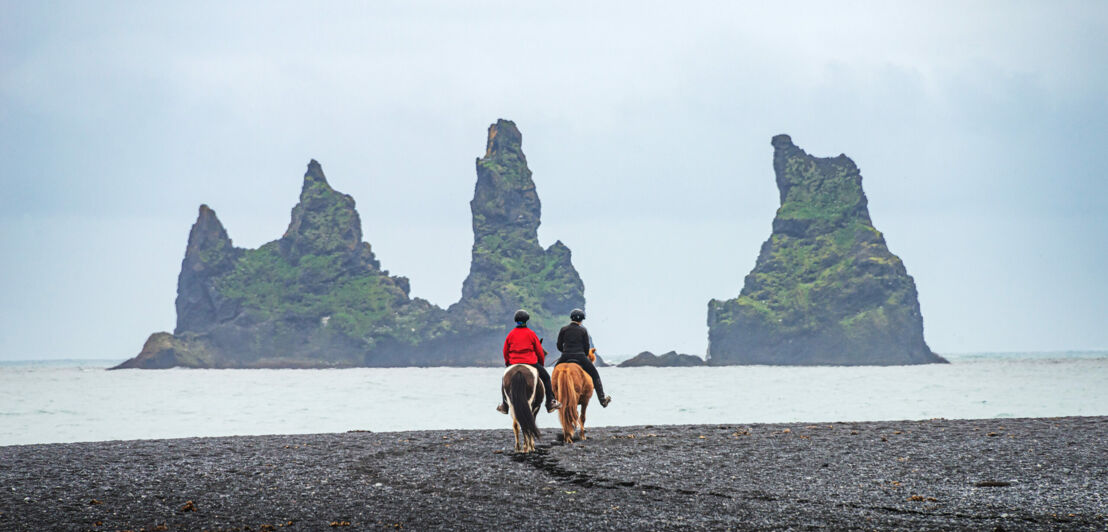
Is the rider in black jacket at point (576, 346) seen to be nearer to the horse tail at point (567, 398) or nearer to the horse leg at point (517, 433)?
the horse tail at point (567, 398)

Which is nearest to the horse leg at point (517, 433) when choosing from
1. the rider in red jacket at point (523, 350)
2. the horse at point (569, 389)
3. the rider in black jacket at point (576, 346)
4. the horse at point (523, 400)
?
the horse at point (523, 400)

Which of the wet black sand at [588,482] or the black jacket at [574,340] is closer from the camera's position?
the wet black sand at [588,482]

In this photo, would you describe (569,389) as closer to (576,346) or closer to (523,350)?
(576,346)

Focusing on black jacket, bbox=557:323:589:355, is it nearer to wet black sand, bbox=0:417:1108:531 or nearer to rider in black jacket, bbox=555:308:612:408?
rider in black jacket, bbox=555:308:612:408

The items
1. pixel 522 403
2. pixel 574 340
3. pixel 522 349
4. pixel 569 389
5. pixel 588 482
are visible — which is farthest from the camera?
pixel 574 340

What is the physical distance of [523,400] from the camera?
19.0 metres

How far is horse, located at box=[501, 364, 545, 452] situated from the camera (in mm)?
18906

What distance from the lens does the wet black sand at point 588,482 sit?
12.0m

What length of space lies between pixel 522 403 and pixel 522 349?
1.08 metres

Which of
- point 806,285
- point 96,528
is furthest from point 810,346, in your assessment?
point 96,528

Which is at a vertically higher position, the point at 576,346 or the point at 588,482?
the point at 576,346

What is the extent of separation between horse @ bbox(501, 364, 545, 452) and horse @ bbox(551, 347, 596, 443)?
111cm

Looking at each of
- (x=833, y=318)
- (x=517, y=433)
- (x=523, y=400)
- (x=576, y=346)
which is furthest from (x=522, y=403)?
(x=833, y=318)

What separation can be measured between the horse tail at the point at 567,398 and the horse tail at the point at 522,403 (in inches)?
52.2
